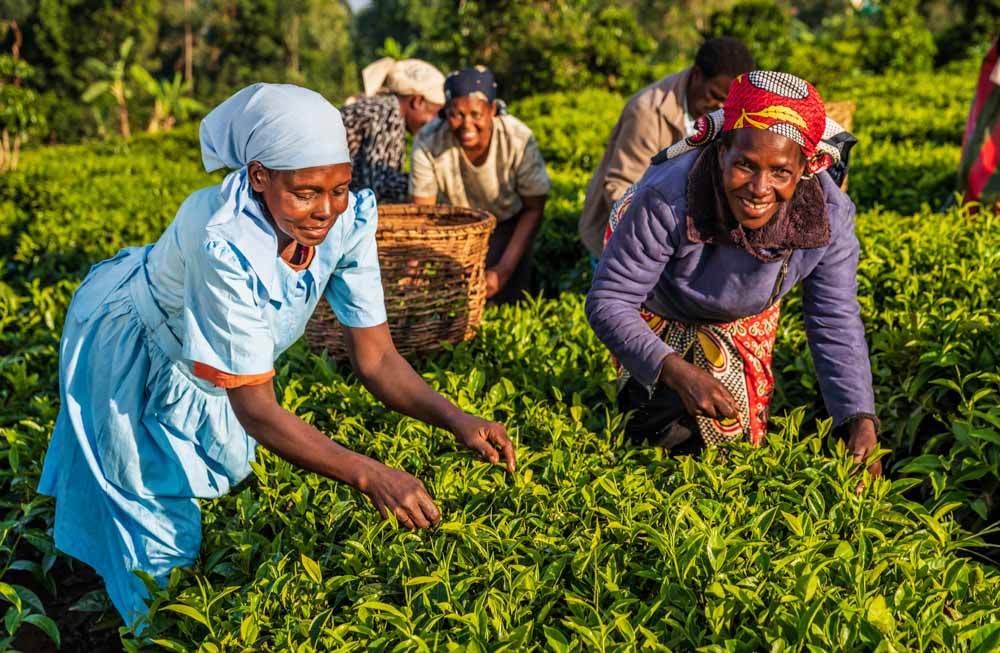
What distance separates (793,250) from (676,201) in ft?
1.32

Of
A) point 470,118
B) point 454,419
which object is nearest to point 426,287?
point 470,118

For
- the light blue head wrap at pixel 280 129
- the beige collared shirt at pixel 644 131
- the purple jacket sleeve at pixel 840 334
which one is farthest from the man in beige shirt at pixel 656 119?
the light blue head wrap at pixel 280 129

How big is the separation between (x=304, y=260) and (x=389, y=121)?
2.86m

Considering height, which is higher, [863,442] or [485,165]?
[485,165]

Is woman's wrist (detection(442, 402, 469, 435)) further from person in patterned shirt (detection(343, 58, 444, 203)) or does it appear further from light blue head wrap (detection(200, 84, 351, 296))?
person in patterned shirt (detection(343, 58, 444, 203))

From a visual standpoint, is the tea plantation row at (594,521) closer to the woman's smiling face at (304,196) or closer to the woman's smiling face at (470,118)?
the woman's smiling face at (304,196)

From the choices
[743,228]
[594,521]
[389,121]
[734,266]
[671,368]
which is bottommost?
[594,521]

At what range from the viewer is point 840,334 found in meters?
2.71

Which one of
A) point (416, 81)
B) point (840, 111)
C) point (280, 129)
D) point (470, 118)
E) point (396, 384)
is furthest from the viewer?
point (840, 111)

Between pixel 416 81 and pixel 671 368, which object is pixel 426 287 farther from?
pixel 416 81

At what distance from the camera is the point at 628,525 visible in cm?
214

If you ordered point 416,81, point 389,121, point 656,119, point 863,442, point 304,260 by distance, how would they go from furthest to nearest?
point 416,81 < point 389,121 < point 656,119 < point 863,442 < point 304,260

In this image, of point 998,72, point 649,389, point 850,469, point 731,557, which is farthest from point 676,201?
point 998,72

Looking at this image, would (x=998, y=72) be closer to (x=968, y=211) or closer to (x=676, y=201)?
(x=968, y=211)
